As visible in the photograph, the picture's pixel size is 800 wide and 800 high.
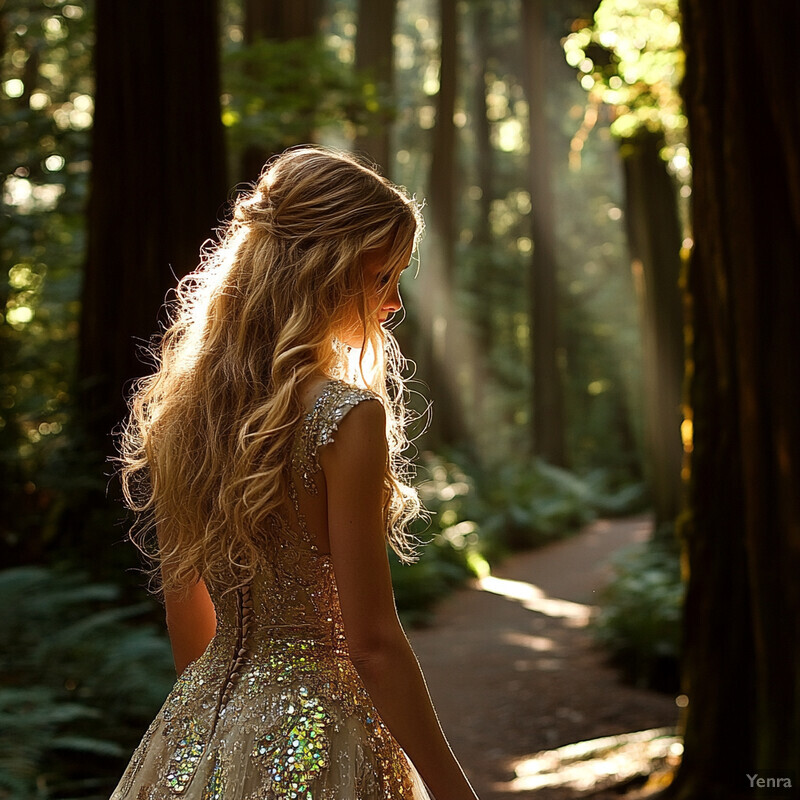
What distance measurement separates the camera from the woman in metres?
1.89

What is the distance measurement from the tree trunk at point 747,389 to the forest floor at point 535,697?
973 millimetres

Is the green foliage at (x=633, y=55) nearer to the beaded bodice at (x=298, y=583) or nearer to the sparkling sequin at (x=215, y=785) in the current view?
the beaded bodice at (x=298, y=583)

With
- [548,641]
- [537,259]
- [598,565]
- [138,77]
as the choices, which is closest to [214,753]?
[138,77]

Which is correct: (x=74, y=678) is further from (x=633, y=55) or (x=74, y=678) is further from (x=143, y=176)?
(x=633, y=55)

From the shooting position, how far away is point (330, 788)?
1877 mm

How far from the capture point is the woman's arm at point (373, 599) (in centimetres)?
187

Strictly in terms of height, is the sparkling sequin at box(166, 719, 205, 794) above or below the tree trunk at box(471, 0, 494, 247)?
below

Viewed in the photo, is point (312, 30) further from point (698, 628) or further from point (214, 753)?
point (214, 753)

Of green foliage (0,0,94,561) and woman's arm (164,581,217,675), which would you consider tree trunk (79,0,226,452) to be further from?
woman's arm (164,581,217,675)

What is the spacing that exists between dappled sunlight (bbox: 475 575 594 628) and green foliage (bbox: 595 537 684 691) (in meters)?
1.13

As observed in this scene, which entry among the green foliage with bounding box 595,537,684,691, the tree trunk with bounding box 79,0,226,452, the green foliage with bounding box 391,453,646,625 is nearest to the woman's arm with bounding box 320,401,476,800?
the tree trunk with bounding box 79,0,226,452

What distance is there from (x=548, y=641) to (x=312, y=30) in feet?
27.7

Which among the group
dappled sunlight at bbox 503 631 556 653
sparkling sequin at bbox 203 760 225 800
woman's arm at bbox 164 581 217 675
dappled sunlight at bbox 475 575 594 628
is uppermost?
woman's arm at bbox 164 581 217 675

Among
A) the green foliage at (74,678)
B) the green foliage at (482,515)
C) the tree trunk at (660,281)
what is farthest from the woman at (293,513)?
the tree trunk at (660,281)
